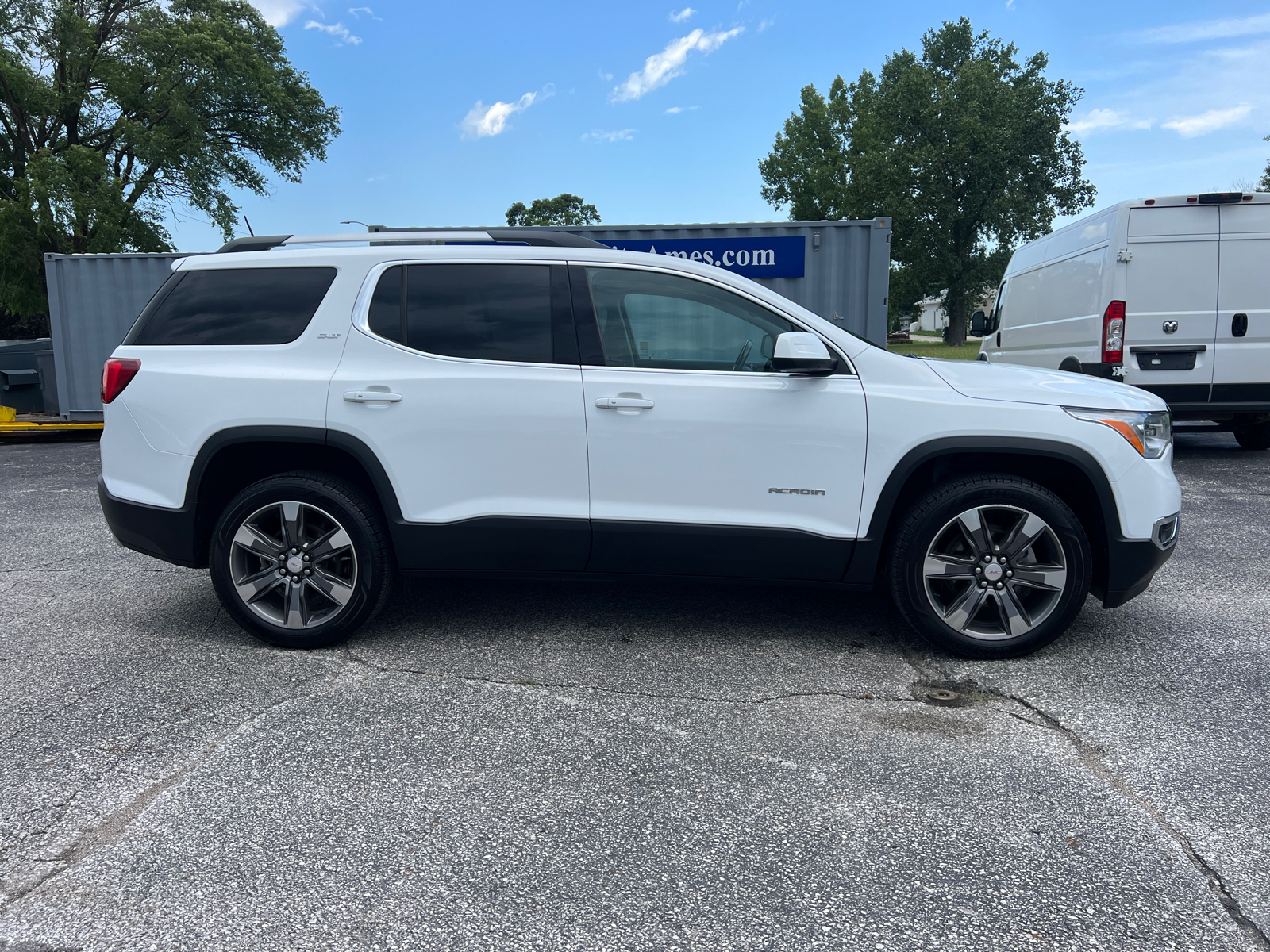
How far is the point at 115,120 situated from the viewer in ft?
83.8

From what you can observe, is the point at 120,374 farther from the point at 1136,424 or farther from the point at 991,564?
the point at 1136,424

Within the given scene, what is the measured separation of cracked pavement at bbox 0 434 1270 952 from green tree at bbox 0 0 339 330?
23036 mm

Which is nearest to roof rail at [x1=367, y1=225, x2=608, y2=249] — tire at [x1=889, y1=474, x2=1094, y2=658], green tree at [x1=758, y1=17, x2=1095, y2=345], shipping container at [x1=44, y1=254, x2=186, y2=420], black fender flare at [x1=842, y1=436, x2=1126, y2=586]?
black fender flare at [x1=842, y1=436, x2=1126, y2=586]

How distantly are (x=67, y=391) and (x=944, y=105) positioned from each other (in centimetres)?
4054

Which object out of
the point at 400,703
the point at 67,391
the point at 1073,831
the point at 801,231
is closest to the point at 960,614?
the point at 1073,831

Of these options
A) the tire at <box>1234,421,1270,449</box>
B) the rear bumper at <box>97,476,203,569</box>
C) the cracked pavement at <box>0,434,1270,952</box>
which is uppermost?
the rear bumper at <box>97,476,203,569</box>

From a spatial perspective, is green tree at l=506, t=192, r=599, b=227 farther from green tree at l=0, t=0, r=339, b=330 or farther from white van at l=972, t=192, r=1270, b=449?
white van at l=972, t=192, r=1270, b=449

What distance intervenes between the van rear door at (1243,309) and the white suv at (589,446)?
638 cm

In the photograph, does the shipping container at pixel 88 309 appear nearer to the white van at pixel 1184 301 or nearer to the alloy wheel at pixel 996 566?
the white van at pixel 1184 301

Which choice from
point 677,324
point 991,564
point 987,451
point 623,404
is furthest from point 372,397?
point 991,564

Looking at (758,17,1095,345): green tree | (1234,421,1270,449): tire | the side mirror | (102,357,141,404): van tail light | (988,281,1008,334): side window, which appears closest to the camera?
the side mirror

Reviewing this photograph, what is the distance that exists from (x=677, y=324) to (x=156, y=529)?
2555 millimetres

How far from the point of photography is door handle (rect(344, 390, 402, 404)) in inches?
152

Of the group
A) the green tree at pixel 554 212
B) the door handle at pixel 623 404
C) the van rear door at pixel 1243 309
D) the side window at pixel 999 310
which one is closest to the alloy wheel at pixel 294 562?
the door handle at pixel 623 404
